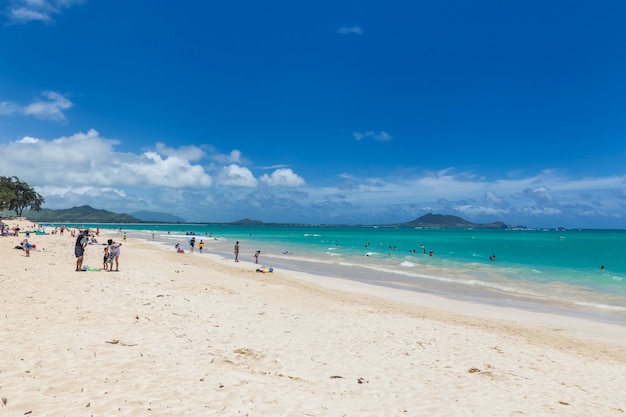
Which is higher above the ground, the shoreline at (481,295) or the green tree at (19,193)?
the green tree at (19,193)

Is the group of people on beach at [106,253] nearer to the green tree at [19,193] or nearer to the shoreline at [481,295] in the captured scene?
the shoreline at [481,295]

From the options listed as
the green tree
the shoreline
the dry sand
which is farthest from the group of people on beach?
the green tree

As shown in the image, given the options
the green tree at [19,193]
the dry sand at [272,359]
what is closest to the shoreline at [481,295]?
the dry sand at [272,359]

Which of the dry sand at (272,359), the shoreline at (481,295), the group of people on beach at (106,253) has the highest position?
the group of people on beach at (106,253)

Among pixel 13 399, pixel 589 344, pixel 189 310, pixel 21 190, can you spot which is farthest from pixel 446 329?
pixel 21 190

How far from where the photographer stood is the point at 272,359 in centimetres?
785

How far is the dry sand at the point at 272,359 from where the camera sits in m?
5.68

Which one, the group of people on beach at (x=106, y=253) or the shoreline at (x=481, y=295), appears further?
the group of people on beach at (x=106, y=253)

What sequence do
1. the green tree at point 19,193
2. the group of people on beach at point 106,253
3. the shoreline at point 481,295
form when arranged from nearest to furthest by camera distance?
the shoreline at point 481,295 → the group of people on beach at point 106,253 → the green tree at point 19,193

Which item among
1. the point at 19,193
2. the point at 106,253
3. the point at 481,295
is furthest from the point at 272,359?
the point at 19,193

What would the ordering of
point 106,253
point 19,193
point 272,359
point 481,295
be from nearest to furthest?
1. point 272,359
2. point 106,253
3. point 481,295
4. point 19,193

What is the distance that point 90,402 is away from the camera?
5.17 m

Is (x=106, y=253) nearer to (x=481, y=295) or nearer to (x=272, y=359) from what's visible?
(x=272, y=359)

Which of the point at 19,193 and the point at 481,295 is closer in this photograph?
the point at 481,295
